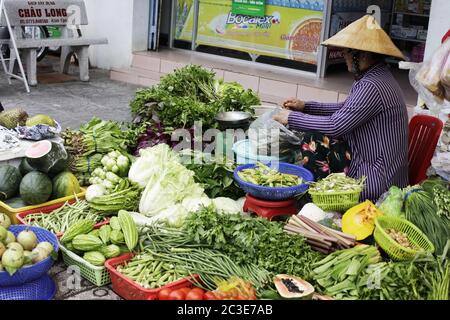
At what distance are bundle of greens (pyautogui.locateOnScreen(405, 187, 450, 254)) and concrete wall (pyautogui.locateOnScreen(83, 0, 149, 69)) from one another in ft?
23.3

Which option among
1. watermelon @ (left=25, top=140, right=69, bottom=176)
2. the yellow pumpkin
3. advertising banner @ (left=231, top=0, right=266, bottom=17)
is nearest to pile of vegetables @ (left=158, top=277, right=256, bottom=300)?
the yellow pumpkin

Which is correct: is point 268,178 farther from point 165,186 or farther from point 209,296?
point 209,296

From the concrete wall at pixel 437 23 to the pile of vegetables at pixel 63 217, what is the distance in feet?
14.2

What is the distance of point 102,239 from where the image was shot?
3838mm

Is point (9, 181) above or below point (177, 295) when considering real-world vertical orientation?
above

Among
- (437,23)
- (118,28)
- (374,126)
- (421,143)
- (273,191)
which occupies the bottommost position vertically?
(273,191)

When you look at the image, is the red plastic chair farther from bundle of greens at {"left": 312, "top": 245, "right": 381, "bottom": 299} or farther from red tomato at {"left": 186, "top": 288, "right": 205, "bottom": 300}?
red tomato at {"left": 186, "top": 288, "right": 205, "bottom": 300}

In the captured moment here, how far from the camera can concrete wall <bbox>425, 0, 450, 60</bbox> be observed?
6660 millimetres

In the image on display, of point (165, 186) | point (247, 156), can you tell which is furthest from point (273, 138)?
point (165, 186)

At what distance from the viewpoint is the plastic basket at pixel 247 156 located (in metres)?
4.70

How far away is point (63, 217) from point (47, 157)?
1.77 feet

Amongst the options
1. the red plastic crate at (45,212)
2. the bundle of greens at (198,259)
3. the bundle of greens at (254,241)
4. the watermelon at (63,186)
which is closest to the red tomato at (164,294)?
the bundle of greens at (198,259)

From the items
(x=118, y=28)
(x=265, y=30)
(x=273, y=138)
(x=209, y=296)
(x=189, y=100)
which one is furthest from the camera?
(x=118, y=28)

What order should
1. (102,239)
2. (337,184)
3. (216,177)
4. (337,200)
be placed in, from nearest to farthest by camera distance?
(102,239) → (337,200) → (337,184) → (216,177)
